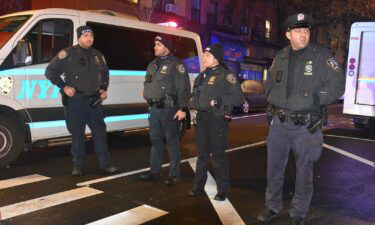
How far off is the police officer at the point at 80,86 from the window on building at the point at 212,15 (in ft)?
71.7

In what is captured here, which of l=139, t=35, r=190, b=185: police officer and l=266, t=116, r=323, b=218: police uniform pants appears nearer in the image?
l=266, t=116, r=323, b=218: police uniform pants

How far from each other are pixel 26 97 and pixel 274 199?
417 centimetres

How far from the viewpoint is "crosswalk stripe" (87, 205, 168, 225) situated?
14.9 ft

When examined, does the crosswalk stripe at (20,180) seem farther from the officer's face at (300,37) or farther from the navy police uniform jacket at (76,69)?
the officer's face at (300,37)

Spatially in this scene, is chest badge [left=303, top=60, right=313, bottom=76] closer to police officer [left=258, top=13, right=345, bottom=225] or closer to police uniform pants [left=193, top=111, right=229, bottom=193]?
police officer [left=258, top=13, right=345, bottom=225]

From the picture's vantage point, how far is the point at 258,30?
3306 centimetres

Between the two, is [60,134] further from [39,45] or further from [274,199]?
[274,199]

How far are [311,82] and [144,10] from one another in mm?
17448

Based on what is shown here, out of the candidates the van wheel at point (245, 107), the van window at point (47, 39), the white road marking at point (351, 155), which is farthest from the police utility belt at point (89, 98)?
the van wheel at point (245, 107)

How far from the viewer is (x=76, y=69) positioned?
20.6 ft

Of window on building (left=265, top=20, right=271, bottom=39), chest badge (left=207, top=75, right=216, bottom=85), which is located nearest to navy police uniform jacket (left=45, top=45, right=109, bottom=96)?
chest badge (left=207, top=75, right=216, bottom=85)

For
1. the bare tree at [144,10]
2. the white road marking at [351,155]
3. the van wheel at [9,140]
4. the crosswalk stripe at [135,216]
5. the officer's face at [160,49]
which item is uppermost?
the bare tree at [144,10]

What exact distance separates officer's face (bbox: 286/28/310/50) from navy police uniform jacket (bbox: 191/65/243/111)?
1.01 metres

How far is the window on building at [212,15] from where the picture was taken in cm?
2778
